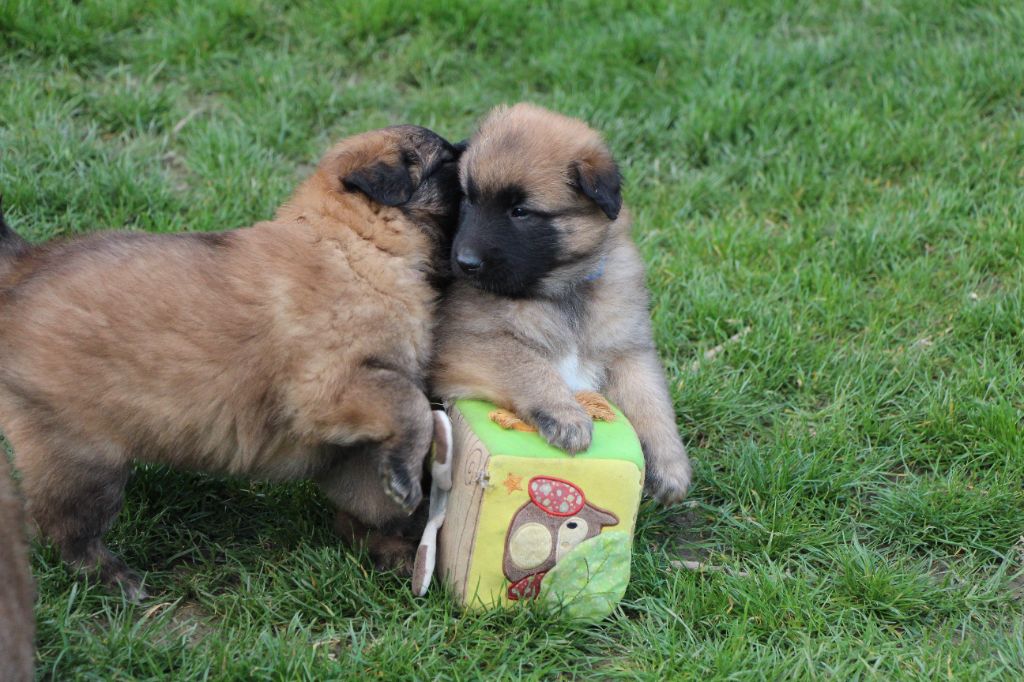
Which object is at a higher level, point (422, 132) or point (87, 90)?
point (422, 132)

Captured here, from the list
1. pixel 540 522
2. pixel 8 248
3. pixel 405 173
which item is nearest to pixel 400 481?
pixel 540 522

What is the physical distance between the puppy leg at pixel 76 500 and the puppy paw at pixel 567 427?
1176 mm

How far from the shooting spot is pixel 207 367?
3.19 meters

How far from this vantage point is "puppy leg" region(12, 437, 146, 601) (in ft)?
10.3

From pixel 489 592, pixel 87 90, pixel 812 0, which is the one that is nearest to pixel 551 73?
pixel 812 0

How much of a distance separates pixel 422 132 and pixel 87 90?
2.58 meters

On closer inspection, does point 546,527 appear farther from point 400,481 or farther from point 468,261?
point 468,261

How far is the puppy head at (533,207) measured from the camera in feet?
11.7

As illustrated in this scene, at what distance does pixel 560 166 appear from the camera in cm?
370

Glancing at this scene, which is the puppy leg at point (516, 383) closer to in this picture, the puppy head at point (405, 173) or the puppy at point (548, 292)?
the puppy at point (548, 292)

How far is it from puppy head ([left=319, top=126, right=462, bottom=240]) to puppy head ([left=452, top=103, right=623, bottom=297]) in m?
0.07

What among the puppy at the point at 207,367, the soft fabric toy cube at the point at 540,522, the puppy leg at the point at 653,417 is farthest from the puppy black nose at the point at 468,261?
the puppy leg at the point at 653,417

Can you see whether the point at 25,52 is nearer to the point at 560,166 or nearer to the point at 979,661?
the point at 560,166

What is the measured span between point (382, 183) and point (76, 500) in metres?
1.26
